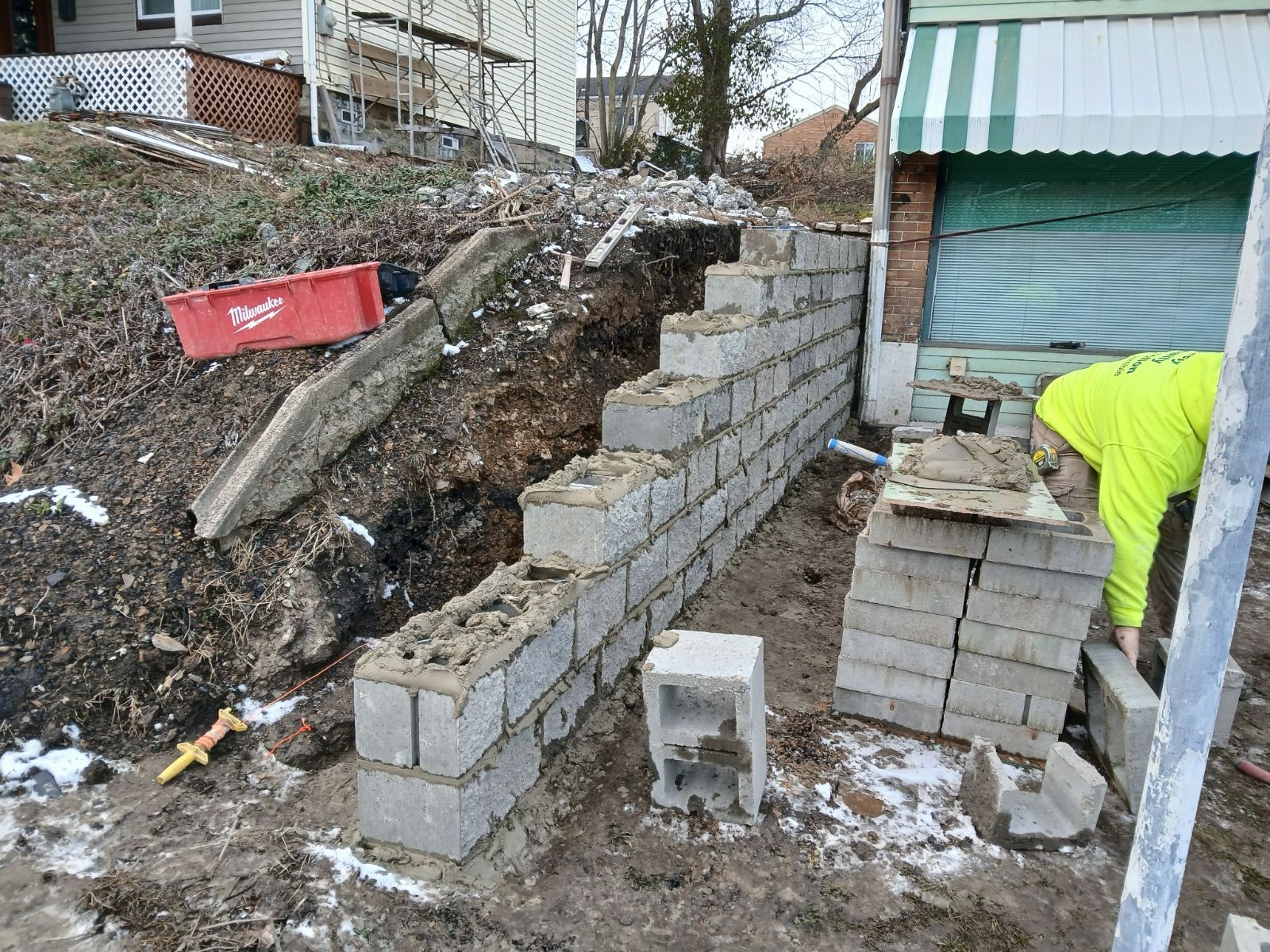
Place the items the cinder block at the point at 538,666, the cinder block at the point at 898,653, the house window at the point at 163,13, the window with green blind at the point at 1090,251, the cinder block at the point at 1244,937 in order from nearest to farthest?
the cinder block at the point at 1244,937, the cinder block at the point at 538,666, the cinder block at the point at 898,653, the window with green blind at the point at 1090,251, the house window at the point at 163,13

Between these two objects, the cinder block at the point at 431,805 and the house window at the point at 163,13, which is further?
the house window at the point at 163,13

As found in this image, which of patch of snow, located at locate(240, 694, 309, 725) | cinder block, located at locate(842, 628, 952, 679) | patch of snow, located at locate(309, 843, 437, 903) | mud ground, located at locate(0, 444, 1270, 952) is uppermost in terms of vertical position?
cinder block, located at locate(842, 628, 952, 679)

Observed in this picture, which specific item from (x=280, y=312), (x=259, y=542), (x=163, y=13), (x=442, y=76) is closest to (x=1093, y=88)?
(x=280, y=312)

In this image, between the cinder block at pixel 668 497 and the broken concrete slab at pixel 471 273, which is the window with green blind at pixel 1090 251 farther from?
the cinder block at pixel 668 497

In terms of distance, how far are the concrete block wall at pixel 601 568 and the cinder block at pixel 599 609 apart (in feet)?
0.03

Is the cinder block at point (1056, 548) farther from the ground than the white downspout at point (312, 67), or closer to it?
closer to it

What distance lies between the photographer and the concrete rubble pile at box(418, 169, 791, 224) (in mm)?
7055

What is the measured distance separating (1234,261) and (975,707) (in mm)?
6471

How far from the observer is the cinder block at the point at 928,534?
3.57 meters

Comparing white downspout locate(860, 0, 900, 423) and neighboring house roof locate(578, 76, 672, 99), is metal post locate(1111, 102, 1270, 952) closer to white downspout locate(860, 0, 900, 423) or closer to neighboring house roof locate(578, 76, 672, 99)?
white downspout locate(860, 0, 900, 423)

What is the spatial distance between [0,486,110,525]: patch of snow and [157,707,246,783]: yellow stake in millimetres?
1351

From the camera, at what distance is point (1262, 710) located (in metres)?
4.23

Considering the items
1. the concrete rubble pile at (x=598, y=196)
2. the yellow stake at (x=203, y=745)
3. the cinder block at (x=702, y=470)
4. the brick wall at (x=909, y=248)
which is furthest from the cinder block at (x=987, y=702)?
the brick wall at (x=909, y=248)

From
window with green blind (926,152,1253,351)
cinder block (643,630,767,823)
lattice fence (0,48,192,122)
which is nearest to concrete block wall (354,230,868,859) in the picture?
cinder block (643,630,767,823)
